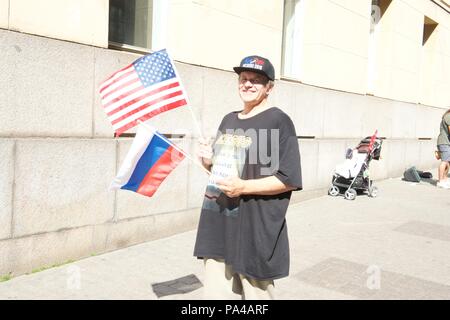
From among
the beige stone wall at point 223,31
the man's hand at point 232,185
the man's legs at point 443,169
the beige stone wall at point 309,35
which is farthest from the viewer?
the man's legs at point 443,169

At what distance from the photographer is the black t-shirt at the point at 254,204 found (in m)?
3.17

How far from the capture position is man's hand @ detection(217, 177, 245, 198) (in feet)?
10.3

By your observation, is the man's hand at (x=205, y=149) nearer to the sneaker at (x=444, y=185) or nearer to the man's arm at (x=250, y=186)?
the man's arm at (x=250, y=186)

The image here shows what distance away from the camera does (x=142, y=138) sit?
368 cm

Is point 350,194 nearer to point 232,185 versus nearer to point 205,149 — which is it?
point 205,149

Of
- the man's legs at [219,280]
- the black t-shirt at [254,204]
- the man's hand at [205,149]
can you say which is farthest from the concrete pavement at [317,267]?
the man's hand at [205,149]

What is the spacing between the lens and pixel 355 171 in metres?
9.77

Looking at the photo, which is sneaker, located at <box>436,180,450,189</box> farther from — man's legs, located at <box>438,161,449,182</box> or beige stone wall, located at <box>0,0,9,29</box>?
beige stone wall, located at <box>0,0,9,29</box>

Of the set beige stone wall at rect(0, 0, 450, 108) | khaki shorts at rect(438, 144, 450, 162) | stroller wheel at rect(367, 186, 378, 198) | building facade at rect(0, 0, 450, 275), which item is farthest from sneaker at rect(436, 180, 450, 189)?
stroller wheel at rect(367, 186, 378, 198)

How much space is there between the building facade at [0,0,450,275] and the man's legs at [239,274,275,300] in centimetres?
270

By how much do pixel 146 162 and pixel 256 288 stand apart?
124 centimetres

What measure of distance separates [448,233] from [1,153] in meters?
6.31

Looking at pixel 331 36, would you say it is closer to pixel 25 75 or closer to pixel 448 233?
pixel 448 233
